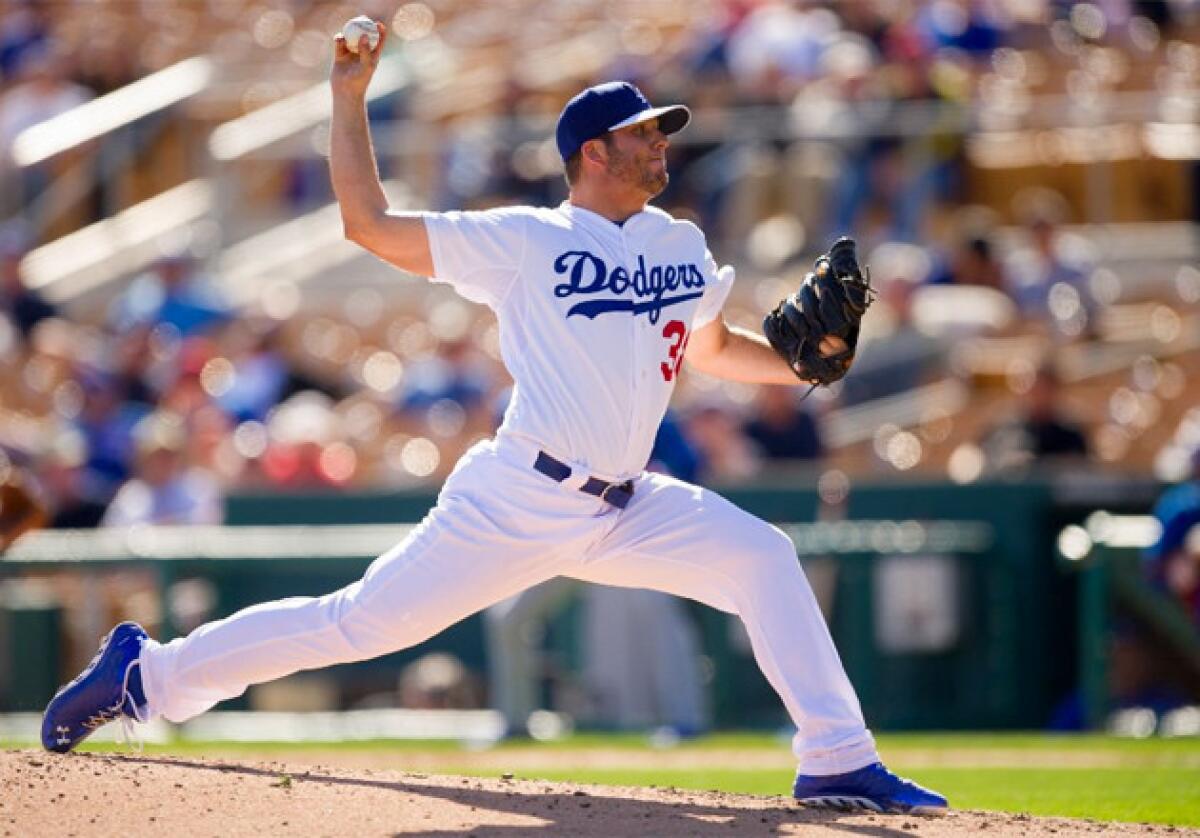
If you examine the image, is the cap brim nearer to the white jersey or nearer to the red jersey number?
the white jersey

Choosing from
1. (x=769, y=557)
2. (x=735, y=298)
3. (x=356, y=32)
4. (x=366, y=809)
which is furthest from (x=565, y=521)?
(x=735, y=298)

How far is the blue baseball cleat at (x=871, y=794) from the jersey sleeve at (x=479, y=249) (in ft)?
5.03

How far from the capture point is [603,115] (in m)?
6.00

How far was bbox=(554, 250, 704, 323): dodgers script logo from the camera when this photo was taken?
5797 mm

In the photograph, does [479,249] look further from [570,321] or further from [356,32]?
[356,32]

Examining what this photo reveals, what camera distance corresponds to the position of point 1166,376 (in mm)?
12688

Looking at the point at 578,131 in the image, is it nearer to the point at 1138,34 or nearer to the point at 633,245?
the point at 633,245

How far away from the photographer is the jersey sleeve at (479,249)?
5727 millimetres

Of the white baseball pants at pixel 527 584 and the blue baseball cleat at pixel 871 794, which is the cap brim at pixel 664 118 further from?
the blue baseball cleat at pixel 871 794

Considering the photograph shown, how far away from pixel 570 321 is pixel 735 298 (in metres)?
8.06

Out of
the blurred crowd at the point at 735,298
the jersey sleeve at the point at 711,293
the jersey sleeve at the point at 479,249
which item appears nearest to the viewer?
the jersey sleeve at the point at 479,249

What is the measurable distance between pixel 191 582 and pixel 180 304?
3.70m

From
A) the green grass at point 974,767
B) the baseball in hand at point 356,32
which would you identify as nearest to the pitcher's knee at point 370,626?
the baseball in hand at point 356,32

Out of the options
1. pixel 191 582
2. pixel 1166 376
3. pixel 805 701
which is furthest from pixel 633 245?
pixel 1166 376
